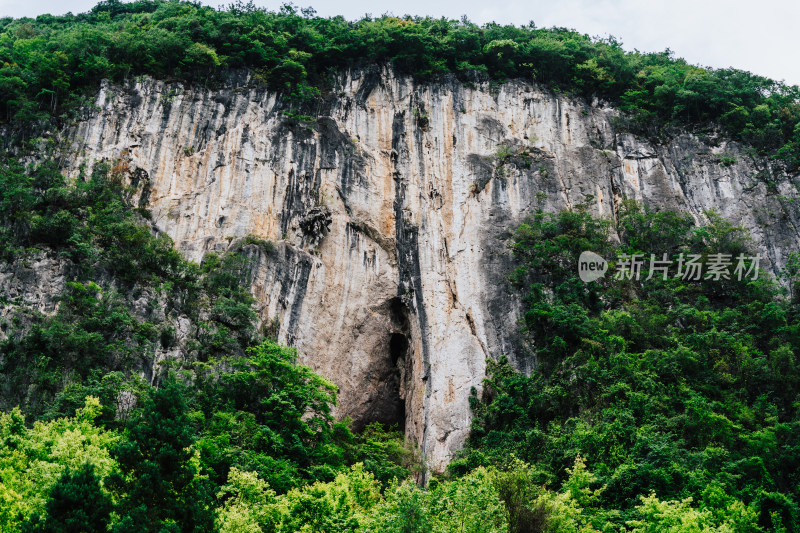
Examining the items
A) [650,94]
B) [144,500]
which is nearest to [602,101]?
[650,94]

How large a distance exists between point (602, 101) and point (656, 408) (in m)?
17.8

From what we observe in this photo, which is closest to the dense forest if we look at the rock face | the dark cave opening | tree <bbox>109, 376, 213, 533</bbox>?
tree <bbox>109, 376, 213, 533</bbox>

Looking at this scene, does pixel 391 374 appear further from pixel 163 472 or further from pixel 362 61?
pixel 163 472

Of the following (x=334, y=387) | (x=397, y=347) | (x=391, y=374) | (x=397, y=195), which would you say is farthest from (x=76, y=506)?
(x=397, y=195)

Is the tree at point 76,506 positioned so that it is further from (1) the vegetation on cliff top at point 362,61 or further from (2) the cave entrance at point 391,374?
(1) the vegetation on cliff top at point 362,61

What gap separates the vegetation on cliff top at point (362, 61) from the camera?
29.9 m

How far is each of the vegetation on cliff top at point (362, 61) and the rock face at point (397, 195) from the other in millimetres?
1036

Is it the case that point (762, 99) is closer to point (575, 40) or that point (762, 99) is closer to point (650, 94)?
point (650, 94)

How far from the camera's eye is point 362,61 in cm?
3328

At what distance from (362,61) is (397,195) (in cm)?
740

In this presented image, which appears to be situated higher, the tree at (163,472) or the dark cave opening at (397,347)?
the dark cave opening at (397,347)

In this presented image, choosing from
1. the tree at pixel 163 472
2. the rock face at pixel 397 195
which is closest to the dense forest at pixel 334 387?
the tree at pixel 163 472

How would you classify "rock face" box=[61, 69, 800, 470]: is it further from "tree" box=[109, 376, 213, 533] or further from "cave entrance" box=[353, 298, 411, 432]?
"tree" box=[109, 376, 213, 533]

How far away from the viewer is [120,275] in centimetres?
2378
